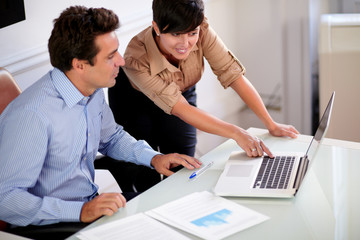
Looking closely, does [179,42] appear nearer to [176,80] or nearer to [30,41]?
[176,80]

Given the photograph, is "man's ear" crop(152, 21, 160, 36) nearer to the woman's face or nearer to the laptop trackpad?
the woman's face

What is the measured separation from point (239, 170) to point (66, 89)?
0.58m

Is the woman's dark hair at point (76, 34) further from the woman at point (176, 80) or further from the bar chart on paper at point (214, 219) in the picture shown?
the bar chart on paper at point (214, 219)

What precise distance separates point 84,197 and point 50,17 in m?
0.93

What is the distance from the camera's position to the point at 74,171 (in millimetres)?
1513

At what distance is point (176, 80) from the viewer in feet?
6.48

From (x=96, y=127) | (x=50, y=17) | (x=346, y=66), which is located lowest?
(x=346, y=66)

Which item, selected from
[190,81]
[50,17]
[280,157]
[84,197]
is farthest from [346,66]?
[84,197]

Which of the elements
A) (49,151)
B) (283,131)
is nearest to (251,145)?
(283,131)

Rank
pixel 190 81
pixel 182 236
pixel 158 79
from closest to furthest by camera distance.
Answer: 1. pixel 182 236
2. pixel 158 79
3. pixel 190 81

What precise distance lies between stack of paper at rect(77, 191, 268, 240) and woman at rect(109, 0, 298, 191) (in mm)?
369

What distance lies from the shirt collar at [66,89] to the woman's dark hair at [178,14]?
1.29 ft

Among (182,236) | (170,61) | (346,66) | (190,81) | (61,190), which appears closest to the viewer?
(182,236)

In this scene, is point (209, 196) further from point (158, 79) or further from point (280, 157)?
point (158, 79)
